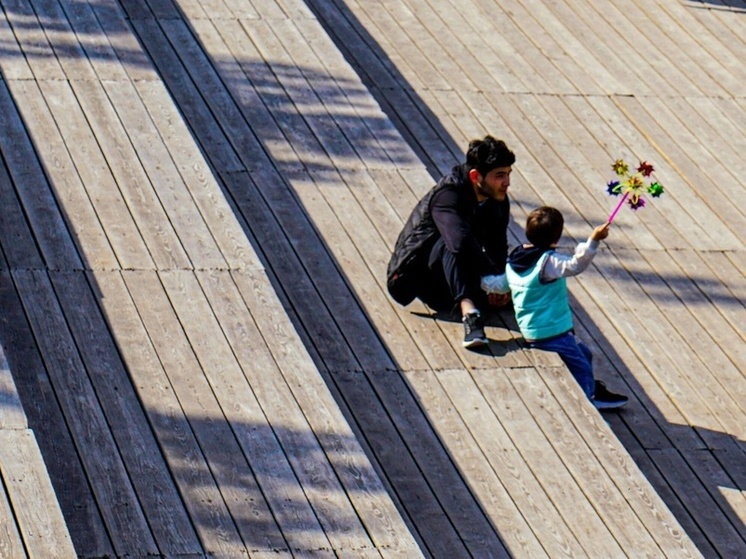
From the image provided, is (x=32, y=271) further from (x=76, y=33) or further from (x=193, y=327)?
(x=76, y=33)

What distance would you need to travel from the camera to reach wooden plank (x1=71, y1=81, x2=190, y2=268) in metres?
5.61

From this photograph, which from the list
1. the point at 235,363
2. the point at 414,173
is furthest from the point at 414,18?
the point at 235,363

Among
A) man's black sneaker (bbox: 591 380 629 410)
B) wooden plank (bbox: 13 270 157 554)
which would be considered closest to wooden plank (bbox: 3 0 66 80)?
wooden plank (bbox: 13 270 157 554)

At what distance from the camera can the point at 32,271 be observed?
537cm

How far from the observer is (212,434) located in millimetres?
4746

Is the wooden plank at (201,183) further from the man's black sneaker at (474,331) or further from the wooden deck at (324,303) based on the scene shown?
the man's black sneaker at (474,331)

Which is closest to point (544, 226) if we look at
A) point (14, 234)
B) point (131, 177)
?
point (131, 177)

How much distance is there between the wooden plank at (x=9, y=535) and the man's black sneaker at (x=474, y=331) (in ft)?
7.30

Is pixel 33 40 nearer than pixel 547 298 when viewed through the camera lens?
No

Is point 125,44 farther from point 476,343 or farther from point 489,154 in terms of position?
point 476,343

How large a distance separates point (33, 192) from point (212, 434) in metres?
Result: 1.63

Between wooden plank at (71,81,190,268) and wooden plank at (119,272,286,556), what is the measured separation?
0.19 metres

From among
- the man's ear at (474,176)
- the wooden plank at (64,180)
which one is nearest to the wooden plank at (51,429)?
the wooden plank at (64,180)

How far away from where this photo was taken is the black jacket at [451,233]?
5820mm
